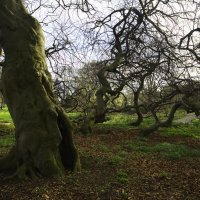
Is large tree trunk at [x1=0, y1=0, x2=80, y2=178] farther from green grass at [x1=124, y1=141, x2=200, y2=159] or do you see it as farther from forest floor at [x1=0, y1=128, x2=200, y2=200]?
green grass at [x1=124, y1=141, x2=200, y2=159]

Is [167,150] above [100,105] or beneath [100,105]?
beneath

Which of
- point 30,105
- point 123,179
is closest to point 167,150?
point 123,179

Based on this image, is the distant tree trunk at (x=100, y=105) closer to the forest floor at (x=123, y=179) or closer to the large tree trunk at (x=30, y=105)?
the forest floor at (x=123, y=179)

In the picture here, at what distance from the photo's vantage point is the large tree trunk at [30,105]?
903 centimetres

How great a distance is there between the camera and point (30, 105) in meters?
9.31

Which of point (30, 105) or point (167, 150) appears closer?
point (30, 105)

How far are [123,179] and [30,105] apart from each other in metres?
2.80

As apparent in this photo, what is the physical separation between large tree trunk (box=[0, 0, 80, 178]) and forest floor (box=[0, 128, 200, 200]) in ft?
1.57

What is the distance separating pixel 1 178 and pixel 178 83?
35.9 ft

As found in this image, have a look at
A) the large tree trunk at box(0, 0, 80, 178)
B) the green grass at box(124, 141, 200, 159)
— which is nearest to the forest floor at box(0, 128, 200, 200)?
the green grass at box(124, 141, 200, 159)

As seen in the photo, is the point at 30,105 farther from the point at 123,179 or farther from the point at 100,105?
the point at 100,105

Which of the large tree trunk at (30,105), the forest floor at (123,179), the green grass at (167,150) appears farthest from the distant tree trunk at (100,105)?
the large tree trunk at (30,105)

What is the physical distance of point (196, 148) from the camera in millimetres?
14422

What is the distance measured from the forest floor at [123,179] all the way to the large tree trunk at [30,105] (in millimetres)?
480
